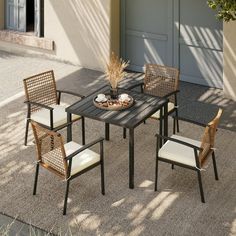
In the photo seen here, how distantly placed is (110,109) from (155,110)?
54cm

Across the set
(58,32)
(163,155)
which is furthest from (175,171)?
(58,32)

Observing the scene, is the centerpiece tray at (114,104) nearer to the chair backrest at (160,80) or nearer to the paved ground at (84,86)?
the chair backrest at (160,80)

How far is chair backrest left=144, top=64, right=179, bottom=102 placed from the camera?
827cm

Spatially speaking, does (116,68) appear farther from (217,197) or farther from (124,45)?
(124,45)

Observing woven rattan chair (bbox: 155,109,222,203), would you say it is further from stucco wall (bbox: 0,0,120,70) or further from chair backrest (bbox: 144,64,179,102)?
stucco wall (bbox: 0,0,120,70)

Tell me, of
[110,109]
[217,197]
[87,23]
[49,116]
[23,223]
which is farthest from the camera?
[87,23]

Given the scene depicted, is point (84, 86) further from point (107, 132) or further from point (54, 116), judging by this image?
point (54, 116)

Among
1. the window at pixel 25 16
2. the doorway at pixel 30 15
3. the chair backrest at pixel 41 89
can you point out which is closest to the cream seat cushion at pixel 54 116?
the chair backrest at pixel 41 89

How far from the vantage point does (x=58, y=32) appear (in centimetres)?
1140

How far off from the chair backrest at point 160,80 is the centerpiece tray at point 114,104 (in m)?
0.85

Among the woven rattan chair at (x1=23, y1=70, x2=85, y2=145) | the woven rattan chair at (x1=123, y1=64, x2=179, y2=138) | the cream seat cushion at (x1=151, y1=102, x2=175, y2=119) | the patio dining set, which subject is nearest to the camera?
the patio dining set

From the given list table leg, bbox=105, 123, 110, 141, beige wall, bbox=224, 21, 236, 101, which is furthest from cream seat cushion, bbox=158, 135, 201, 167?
beige wall, bbox=224, 21, 236, 101

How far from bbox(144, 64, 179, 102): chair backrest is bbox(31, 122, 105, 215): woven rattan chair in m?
1.90

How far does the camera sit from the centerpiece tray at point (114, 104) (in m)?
7.37
